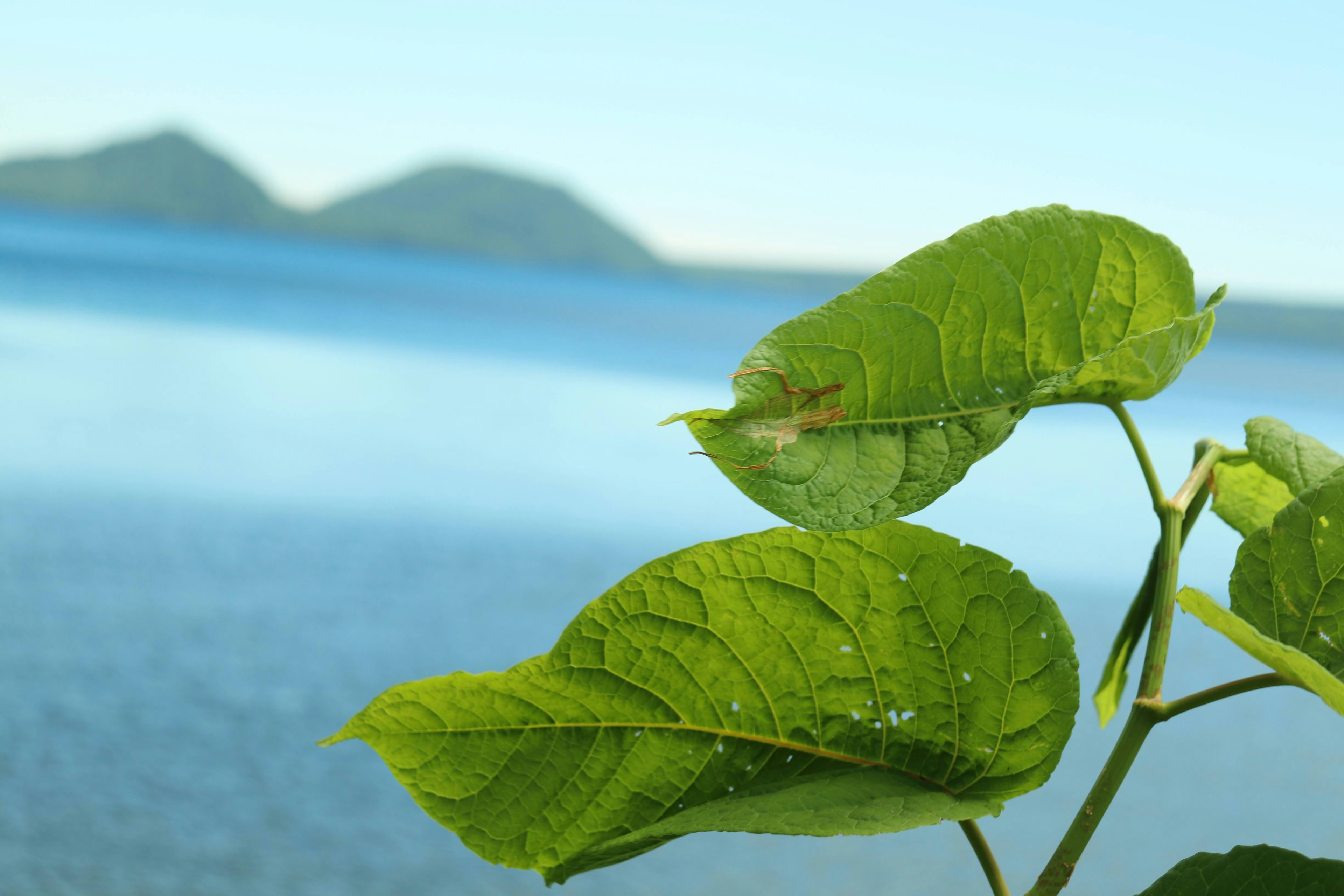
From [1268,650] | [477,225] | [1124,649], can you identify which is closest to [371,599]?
[1124,649]

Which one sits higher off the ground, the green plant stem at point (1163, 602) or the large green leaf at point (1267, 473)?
the large green leaf at point (1267, 473)

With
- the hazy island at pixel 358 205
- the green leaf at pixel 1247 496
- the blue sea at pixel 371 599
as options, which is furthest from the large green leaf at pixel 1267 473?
the hazy island at pixel 358 205

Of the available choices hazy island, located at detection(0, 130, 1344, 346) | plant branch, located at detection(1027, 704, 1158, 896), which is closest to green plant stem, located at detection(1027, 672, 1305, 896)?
plant branch, located at detection(1027, 704, 1158, 896)

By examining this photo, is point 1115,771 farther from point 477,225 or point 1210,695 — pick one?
point 477,225

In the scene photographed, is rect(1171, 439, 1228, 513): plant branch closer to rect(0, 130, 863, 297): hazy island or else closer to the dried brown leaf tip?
the dried brown leaf tip

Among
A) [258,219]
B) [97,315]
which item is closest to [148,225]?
[258,219]

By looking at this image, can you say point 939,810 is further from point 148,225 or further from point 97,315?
point 148,225

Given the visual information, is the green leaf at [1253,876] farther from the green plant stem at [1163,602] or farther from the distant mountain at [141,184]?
the distant mountain at [141,184]
